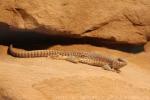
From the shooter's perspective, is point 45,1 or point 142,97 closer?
point 142,97

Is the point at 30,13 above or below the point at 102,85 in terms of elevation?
above

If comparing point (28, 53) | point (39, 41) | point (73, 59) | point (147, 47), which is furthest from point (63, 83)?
point (147, 47)

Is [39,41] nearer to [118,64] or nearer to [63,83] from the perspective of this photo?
[118,64]

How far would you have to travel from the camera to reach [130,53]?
1061 centimetres

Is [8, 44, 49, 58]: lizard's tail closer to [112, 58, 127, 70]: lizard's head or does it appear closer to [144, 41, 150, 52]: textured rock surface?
[112, 58, 127, 70]: lizard's head

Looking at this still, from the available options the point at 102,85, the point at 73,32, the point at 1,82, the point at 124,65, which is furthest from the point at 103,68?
the point at 1,82

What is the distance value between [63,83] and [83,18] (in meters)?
3.25

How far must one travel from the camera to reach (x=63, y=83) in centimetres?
697

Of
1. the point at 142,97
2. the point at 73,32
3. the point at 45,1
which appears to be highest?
the point at 45,1

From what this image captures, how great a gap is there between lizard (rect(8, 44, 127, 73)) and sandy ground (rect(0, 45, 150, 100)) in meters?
0.40

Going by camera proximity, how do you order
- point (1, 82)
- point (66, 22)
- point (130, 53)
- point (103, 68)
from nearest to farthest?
point (1, 82)
point (103, 68)
point (66, 22)
point (130, 53)

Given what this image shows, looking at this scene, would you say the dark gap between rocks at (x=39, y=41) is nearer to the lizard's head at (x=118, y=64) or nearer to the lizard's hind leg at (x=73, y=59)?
the lizard's hind leg at (x=73, y=59)

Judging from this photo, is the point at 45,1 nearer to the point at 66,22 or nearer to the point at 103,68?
the point at 66,22

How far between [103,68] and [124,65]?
16.3 inches
